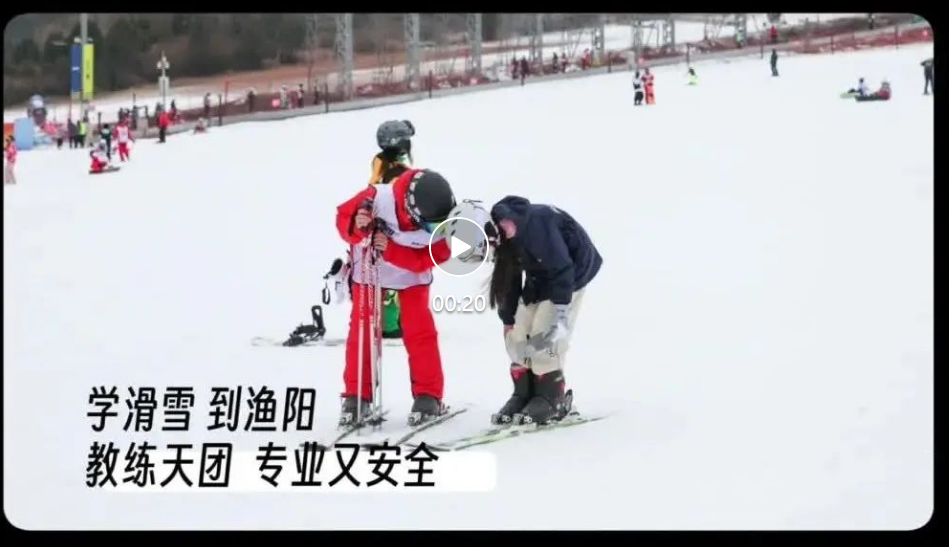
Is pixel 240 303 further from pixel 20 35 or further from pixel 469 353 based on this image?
pixel 20 35

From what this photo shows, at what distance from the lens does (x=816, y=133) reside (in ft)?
74.3

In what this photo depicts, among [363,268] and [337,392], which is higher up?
[363,268]

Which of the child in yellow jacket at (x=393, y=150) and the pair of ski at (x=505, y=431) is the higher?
the child in yellow jacket at (x=393, y=150)

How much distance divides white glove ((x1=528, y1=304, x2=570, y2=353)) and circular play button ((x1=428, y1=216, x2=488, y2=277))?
20.1 inches

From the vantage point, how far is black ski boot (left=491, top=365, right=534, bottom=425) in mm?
6789

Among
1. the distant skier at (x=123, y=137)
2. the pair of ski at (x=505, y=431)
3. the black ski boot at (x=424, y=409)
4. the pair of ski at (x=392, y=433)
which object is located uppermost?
the distant skier at (x=123, y=137)

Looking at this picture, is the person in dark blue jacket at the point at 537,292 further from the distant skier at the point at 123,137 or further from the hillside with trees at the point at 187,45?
the distant skier at the point at 123,137

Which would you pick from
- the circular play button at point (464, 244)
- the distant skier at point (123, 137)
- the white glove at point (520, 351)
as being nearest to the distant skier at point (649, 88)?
the distant skier at point (123, 137)

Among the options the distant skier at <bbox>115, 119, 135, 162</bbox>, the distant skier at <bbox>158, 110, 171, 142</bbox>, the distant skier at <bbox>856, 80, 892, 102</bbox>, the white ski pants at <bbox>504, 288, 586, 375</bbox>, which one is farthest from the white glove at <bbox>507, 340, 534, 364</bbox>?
the distant skier at <bbox>856, 80, 892, 102</bbox>

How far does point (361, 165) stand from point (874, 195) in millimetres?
5794

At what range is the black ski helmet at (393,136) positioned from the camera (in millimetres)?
6918

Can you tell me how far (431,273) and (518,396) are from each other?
69cm

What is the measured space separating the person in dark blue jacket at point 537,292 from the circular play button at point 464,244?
0.17 m
